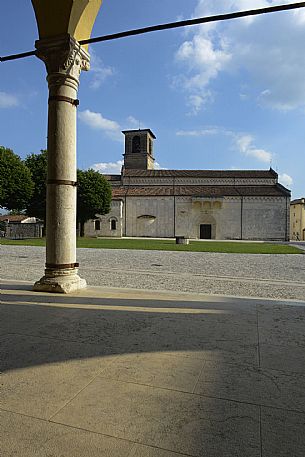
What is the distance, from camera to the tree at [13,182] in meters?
29.8

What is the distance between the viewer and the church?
48.9 metres

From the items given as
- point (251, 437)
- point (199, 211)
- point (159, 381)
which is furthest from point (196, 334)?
point (199, 211)

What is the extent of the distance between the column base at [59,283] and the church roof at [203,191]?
4563cm

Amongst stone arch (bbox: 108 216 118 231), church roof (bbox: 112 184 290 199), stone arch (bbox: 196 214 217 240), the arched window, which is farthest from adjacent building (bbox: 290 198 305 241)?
stone arch (bbox: 108 216 118 231)

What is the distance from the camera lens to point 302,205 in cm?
6306

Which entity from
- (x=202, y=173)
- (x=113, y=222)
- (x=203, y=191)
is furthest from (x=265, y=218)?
(x=113, y=222)

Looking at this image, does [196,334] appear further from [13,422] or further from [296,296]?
[296,296]

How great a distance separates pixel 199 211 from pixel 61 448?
49.9 m

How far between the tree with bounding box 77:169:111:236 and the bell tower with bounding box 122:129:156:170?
19.9 metres

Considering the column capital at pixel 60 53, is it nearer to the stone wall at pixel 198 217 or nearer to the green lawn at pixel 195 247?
the green lawn at pixel 195 247

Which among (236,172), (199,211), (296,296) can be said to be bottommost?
(296,296)

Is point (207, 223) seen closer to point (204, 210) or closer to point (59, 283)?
point (204, 210)

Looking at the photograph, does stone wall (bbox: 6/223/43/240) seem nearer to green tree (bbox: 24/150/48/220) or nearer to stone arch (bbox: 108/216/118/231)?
stone arch (bbox: 108/216/118/231)

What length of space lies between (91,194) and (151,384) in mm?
38513
